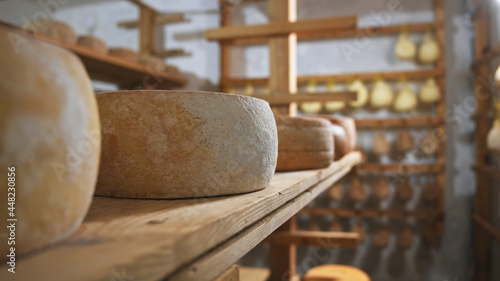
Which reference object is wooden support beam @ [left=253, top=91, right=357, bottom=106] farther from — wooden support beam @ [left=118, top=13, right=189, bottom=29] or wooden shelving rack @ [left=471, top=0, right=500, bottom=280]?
wooden support beam @ [left=118, top=13, right=189, bottom=29]

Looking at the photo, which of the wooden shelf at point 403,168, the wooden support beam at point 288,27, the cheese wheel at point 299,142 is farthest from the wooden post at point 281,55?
the wooden shelf at point 403,168

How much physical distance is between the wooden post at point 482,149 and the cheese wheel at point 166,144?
10.6 feet

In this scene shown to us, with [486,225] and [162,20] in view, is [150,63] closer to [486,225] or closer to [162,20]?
[162,20]

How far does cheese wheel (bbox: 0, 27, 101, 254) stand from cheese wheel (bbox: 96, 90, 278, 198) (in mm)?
205

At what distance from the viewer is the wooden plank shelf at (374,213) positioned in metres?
3.46

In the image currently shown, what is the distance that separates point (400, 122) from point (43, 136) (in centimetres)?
356

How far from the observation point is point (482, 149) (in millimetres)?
3234

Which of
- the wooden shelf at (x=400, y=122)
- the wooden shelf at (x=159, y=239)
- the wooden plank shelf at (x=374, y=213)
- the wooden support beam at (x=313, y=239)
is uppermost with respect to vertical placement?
the wooden shelf at (x=400, y=122)

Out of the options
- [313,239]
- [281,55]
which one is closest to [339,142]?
[281,55]

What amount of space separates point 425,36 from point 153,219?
3759mm

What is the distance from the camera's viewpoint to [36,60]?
1.09 ft

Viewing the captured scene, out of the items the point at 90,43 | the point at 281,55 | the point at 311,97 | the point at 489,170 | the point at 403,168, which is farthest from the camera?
the point at 403,168

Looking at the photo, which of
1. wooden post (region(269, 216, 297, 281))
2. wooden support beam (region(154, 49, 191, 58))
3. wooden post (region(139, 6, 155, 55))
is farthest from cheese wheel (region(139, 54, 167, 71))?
wooden post (region(269, 216, 297, 281))

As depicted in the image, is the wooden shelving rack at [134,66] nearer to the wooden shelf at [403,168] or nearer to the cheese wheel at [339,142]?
the cheese wheel at [339,142]
